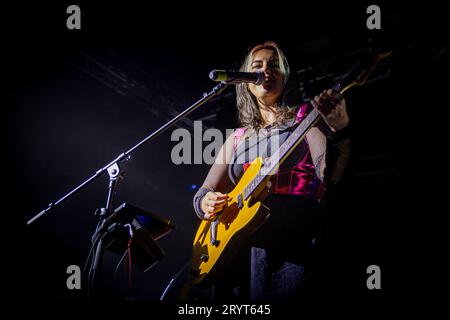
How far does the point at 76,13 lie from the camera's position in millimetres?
4562

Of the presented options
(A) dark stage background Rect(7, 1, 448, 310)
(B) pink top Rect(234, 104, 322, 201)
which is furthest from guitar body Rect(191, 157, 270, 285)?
(A) dark stage background Rect(7, 1, 448, 310)

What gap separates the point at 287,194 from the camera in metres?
2.13

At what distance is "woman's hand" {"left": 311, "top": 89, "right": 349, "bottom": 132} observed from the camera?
1947mm

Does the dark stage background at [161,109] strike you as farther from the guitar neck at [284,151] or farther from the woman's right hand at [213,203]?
the guitar neck at [284,151]

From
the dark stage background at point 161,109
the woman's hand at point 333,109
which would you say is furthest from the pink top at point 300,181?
the dark stage background at point 161,109

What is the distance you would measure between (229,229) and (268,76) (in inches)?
43.0

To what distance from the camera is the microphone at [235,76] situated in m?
2.26

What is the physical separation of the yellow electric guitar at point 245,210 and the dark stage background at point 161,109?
2394 mm

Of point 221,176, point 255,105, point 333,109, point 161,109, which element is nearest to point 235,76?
point 333,109

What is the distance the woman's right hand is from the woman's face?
0.77 m

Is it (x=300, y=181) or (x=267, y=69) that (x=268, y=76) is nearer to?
(x=267, y=69)
